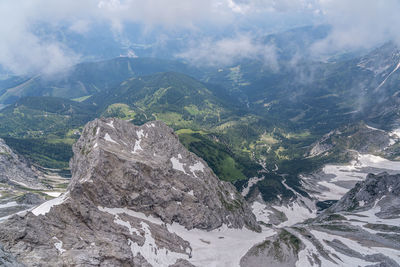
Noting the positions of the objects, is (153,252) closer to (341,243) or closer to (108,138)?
(108,138)

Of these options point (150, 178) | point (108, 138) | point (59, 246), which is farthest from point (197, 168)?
point (59, 246)

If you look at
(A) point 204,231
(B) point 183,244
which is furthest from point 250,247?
(B) point 183,244

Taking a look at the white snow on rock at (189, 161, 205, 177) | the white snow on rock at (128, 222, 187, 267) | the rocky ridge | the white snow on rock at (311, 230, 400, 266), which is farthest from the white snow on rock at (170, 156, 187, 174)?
the white snow on rock at (311, 230, 400, 266)

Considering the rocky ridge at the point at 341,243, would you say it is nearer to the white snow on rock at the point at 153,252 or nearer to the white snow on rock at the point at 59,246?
the white snow on rock at the point at 153,252

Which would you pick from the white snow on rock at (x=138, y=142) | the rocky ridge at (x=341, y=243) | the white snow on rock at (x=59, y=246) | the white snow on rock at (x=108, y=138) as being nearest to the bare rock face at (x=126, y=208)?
the white snow on rock at (x=59, y=246)

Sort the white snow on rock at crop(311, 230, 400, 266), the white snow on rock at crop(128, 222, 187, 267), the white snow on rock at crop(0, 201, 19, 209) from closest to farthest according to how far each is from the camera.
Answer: the white snow on rock at crop(128, 222, 187, 267), the white snow on rock at crop(311, 230, 400, 266), the white snow on rock at crop(0, 201, 19, 209)

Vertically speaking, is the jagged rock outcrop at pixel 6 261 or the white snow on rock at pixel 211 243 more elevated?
the jagged rock outcrop at pixel 6 261

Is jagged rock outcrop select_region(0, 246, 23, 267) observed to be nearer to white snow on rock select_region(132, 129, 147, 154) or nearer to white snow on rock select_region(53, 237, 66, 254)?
white snow on rock select_region(53, 237, 66, 254)
